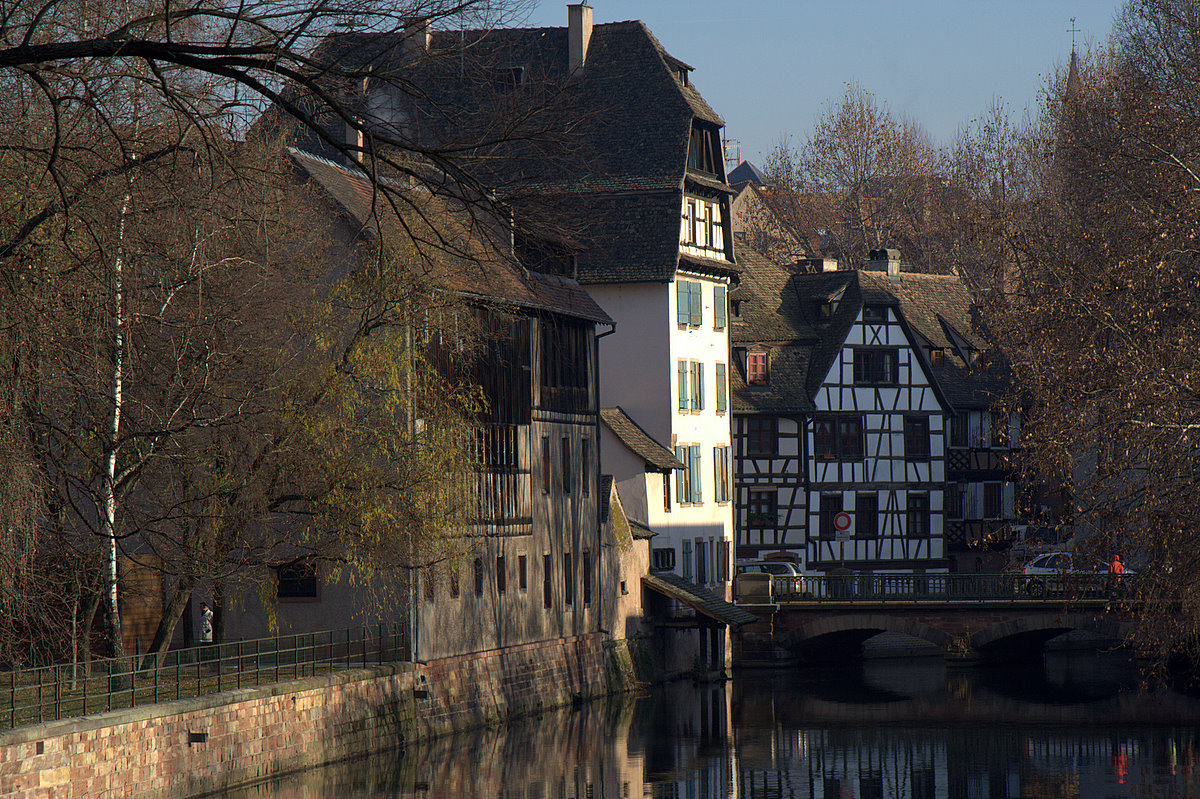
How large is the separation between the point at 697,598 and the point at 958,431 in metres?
22.4

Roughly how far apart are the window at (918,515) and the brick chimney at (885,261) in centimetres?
1106

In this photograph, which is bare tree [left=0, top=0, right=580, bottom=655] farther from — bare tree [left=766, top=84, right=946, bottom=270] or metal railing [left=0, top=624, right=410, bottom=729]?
bare tree [left=766, top=84, right=946, bottom=270]

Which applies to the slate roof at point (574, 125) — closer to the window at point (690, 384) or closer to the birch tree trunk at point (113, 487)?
the window at point (690, 384)

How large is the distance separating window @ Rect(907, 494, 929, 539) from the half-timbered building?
35 millimetres

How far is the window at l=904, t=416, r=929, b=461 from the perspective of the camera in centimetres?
5928

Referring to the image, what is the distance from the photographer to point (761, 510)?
2245 inches

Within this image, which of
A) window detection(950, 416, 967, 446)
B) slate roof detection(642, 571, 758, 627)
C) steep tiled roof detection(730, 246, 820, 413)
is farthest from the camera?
window detection(950, 416, 967, 446)

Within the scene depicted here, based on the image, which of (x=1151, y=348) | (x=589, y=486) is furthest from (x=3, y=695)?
(x=589, y=486)

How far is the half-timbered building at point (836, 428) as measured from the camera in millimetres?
56906

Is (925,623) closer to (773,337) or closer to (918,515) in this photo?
(918,515)

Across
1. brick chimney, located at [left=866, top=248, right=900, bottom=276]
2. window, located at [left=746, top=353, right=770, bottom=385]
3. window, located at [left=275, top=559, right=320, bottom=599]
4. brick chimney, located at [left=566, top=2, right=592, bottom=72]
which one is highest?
brick chimney, located at [left=566, top=2, right=592, bottom=72]

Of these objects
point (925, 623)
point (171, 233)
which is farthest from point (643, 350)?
point (171, 233)

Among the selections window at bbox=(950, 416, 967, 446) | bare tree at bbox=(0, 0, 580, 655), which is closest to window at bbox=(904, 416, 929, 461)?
window at bbox=(950, 416, 967, 446)

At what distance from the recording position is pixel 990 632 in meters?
47.6
